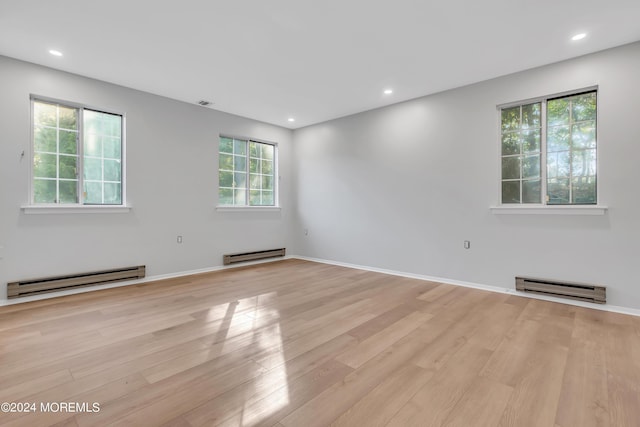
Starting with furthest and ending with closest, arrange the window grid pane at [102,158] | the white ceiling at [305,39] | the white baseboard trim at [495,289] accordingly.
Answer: the window grid pane at [102,158], the white baseboard trim at [495,289], the white ceiling at [305,39]

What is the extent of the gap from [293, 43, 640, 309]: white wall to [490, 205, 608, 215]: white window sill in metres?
0.07

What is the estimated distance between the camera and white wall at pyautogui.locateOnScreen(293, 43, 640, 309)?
10.2 feet

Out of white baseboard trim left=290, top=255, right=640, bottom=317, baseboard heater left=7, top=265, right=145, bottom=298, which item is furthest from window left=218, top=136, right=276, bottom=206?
white baseboard trim left=290, top=255, right=640, bottom=317

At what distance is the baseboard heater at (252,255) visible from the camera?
5258 millimetres

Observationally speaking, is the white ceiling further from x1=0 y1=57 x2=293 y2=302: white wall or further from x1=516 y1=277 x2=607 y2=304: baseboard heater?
x1=516 y1=277 x2=607 y2=304: baseboard heater

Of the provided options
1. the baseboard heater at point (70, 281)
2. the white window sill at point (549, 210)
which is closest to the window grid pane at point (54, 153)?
the baseboard heater at point (70, 281)

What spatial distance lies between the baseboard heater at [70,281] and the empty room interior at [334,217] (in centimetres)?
3

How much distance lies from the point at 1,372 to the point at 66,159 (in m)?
2.84

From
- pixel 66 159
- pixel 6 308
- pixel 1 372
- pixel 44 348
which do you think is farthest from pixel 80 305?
pixel 66 159

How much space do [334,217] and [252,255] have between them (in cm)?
174

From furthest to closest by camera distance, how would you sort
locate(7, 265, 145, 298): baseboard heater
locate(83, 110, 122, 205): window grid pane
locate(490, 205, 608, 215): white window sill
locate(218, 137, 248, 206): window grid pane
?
locate(218, 137, 248, 206): window grid pane, locate(83, 110, 122, 205): window grid pane, locate(7, 265, 145, 298): baseboard heater, locate(490, 205, 608, 215): white window sill

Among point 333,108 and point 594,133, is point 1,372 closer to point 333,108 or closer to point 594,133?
point 333,108

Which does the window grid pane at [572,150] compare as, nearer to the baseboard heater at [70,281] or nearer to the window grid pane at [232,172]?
the window grid pane at [232,172]

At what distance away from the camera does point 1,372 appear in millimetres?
1910
